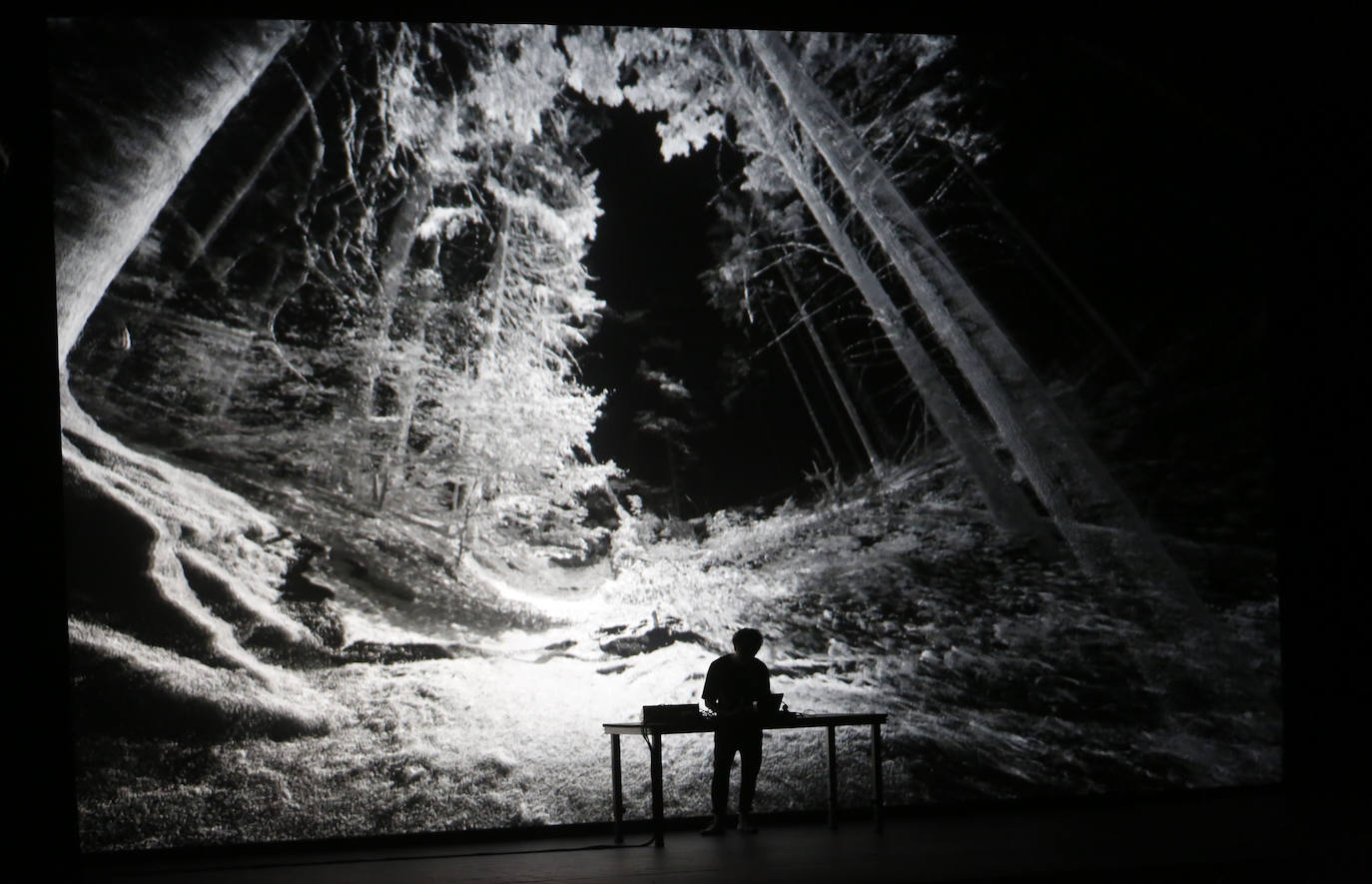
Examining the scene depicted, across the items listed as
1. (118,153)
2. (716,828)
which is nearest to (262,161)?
(118,153)

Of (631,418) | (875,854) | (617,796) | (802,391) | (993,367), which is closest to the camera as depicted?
(875,854)

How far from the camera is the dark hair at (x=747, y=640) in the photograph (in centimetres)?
545

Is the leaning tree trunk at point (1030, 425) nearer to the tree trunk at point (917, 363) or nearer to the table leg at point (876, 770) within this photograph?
the tree trunk at point (917, 363)

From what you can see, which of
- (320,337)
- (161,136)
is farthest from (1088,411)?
(161,136)

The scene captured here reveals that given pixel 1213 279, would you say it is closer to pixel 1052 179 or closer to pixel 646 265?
pixel 1052 179

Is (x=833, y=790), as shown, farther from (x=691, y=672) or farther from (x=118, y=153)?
(x=118, y=153)

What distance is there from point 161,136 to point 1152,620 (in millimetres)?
5596

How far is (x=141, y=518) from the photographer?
535 cm

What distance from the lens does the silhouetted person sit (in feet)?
17.1

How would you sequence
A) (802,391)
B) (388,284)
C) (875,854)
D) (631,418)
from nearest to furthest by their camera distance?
(875,854)
(388,284)
(631,418)
(802,391)

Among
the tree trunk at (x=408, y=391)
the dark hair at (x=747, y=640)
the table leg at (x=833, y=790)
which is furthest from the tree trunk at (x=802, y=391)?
the tree trunk at (x=408, y=391)

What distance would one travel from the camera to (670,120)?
5.94 metres

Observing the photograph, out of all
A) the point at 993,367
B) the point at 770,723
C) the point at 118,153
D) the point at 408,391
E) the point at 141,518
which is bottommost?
the point at 770,723

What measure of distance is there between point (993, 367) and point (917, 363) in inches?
16.8
